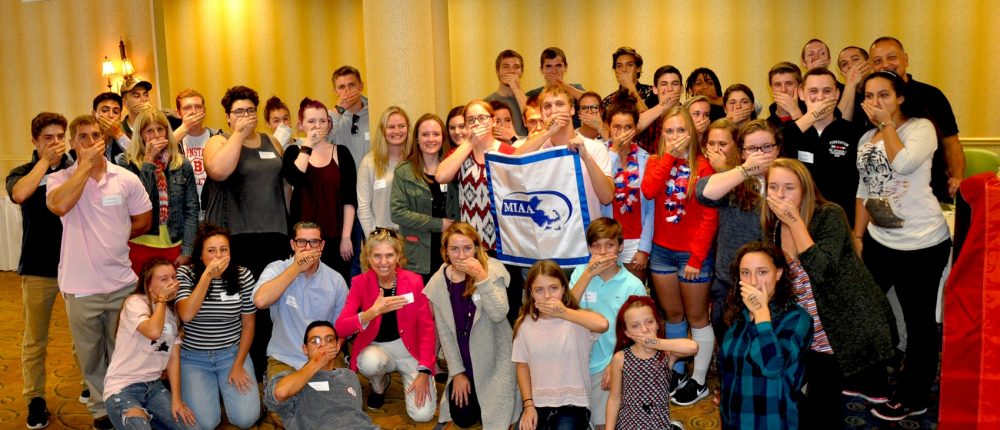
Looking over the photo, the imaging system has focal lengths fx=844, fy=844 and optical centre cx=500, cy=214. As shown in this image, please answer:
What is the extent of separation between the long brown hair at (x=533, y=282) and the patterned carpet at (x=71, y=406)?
804mm

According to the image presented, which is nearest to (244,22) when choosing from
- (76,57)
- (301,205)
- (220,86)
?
(220,86)

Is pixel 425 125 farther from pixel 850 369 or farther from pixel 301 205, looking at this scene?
pixel 850 369

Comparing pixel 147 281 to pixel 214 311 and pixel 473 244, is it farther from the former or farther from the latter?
pixel 473 244

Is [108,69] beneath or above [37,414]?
above

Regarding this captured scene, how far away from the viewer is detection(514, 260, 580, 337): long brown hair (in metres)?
3.62

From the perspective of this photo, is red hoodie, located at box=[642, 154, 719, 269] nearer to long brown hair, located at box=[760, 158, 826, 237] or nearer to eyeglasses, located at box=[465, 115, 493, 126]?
long brown hair, located at box=[760, 158, 826, 237]

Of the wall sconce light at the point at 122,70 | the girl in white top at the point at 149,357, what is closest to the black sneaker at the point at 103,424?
the girl in white top at the point at 149,357

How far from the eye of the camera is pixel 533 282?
143 inches

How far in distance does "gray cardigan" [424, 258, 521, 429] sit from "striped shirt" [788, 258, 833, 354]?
1.31 m

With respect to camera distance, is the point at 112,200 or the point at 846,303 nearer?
the point at 846,303

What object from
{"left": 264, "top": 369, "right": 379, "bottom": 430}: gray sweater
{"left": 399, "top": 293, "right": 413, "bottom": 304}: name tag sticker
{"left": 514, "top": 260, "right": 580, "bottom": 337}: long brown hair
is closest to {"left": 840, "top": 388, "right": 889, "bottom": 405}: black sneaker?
{"left": 514, "top": 260, "right": 580, "bottom": 337}: long brown hair

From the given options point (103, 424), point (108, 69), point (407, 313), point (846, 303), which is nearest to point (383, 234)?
point (407, 313)

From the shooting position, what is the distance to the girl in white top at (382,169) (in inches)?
180

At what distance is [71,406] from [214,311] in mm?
1042
